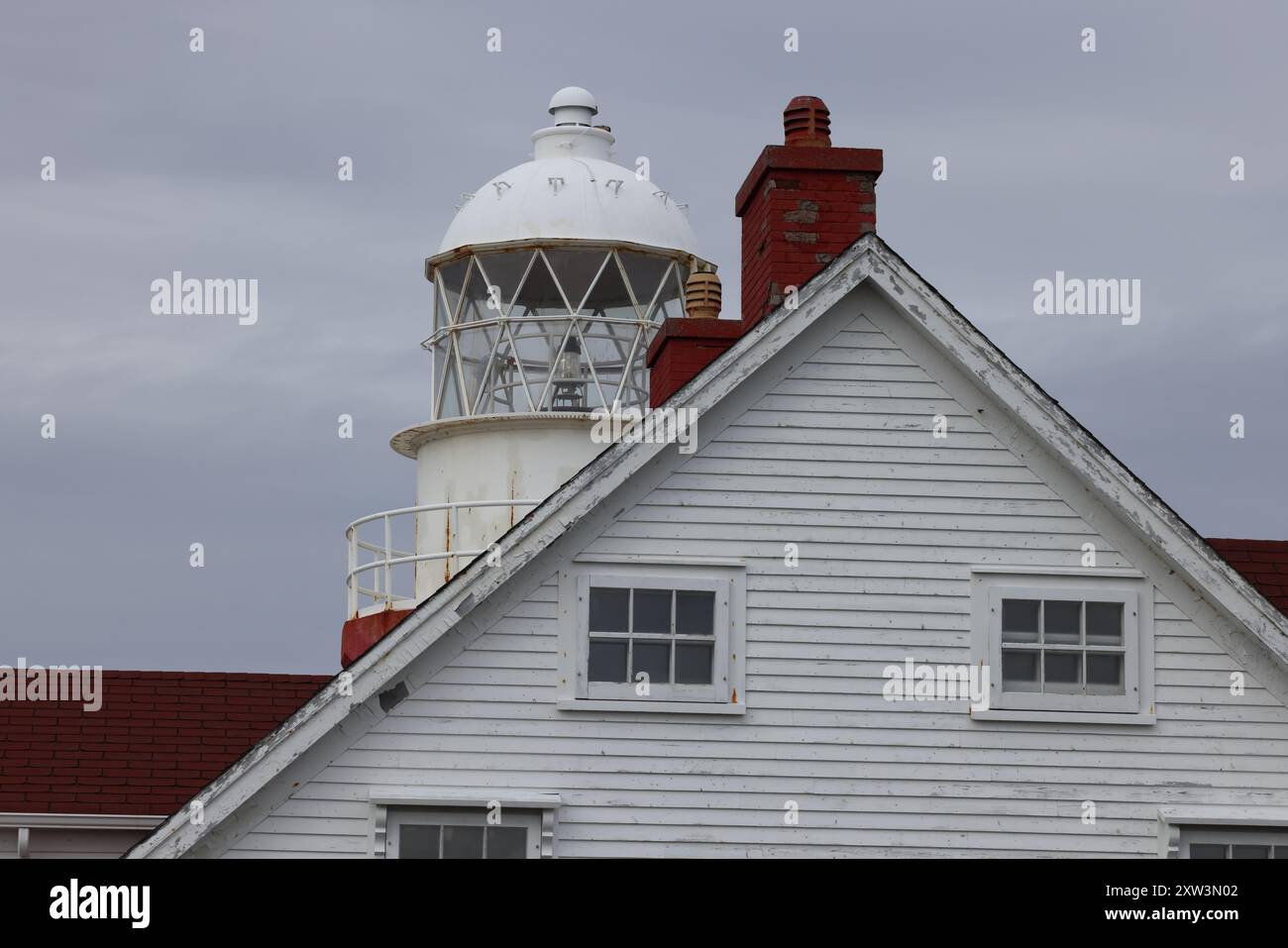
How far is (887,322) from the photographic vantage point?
16.7 metres

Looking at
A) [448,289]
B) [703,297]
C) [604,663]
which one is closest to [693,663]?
[604,663]

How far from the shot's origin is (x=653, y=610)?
1634 cm

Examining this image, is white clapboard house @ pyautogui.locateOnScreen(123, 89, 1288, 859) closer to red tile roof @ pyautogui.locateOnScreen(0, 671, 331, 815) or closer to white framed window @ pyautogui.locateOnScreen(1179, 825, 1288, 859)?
white framed window @ pyautogui.locateOnScreen(1179, 825, 1288, 859)

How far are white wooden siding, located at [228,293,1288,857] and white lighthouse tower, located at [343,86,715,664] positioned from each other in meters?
8.58

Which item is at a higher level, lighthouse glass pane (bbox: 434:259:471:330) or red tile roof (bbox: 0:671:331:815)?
lighthouse glass pane (bbox: 434:259:471:330)

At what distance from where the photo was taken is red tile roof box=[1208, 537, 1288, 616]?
1947 centimetres

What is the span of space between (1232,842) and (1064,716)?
1.50m

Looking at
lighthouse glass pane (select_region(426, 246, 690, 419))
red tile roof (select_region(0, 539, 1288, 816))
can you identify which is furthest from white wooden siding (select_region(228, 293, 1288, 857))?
lighthouse glass pane (select_region(426, 246, 690, 419))

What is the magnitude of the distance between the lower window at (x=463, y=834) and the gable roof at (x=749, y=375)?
2.56ft

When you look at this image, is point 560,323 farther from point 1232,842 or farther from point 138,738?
point 1232,842

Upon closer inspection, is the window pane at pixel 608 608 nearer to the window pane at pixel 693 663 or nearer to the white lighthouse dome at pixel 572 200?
the window pane at pixel 693 663

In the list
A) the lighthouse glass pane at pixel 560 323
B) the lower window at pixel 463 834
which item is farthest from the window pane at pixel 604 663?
the lighthouse glass pane at pixel 560 323
